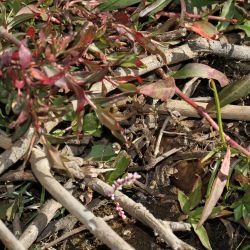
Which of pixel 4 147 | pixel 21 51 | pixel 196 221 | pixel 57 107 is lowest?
pixel 196 221

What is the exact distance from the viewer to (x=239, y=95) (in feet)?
6.13

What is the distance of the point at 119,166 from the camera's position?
1.85 meters

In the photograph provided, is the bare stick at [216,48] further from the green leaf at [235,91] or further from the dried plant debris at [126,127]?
the green leaf at [235,91]

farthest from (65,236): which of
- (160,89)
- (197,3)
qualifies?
(197,3)

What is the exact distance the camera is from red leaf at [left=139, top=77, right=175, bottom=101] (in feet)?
5.89

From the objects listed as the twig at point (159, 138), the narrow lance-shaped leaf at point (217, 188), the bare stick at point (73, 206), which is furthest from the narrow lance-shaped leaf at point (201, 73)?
the bare stick at point (73, 206)

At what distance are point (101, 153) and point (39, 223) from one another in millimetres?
290

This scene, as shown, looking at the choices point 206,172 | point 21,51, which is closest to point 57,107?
point 21,51

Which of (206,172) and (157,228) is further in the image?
(206,172)

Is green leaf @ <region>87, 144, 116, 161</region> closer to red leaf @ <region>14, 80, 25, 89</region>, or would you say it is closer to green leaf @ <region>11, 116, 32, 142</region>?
green leaf @ <region>11, 116, 32, 142</region>

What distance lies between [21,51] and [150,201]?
27.8 inches

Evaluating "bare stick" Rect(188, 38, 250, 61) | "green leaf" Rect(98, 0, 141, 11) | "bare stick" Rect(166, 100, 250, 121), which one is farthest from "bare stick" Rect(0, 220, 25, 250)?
"bare stick" Rect(188, 38, 250, 61)

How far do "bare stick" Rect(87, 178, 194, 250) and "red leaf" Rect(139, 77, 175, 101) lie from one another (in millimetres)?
301

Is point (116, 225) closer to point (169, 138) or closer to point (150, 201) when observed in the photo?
point (150, 201)
